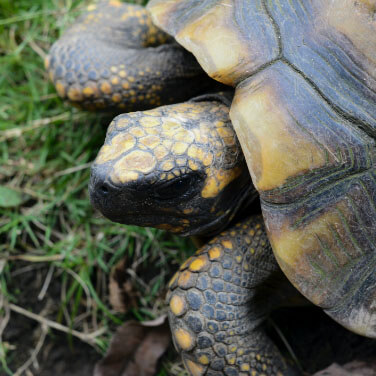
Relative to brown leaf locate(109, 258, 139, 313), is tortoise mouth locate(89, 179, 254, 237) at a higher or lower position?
higher

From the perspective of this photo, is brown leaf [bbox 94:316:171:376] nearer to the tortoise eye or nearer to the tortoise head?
the tortoise head

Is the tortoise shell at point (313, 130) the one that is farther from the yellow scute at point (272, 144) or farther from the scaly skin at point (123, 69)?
the scaly skin at point (123, 69)

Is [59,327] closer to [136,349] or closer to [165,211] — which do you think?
[136,349]

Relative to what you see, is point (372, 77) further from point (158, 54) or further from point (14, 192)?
point (14, 192)

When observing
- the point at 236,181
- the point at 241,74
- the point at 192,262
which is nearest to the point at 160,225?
the point at 192,262

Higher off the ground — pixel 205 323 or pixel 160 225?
pixel 160 225

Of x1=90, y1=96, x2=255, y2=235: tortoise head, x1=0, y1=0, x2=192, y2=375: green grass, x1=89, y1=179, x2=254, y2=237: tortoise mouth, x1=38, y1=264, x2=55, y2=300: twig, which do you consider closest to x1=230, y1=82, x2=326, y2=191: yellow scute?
x1=90, y1=96, x2=255, y2=235: tortoise head

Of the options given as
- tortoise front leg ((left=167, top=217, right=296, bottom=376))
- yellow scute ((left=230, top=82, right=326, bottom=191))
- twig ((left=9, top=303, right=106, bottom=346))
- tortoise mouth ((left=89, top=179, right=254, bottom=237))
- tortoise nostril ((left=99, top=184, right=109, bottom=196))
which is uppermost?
yellow scute ((left=230, top=82, right=326, bottom=191))
